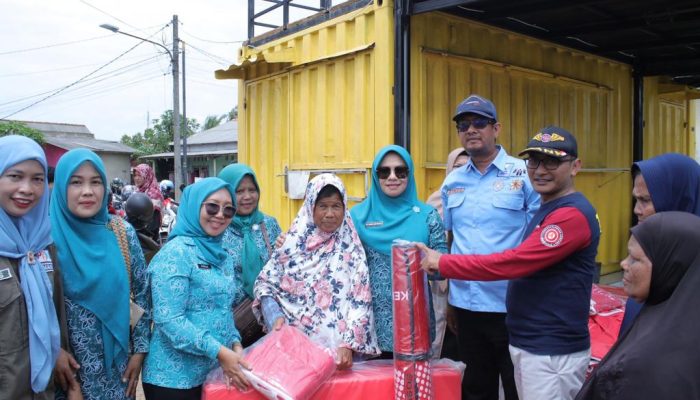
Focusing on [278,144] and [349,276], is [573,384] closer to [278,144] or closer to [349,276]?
[349,276]

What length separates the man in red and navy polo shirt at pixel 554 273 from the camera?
220 cm

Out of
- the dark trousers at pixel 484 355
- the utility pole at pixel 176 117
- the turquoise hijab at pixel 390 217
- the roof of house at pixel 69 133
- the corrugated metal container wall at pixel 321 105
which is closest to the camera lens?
the turquoise hijab at pixel 390 217

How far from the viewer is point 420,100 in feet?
14.2

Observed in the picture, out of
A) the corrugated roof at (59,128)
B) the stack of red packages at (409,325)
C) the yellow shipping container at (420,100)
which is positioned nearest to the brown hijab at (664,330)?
the stack of red packages at (409,325)

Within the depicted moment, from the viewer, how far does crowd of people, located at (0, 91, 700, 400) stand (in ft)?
5.14

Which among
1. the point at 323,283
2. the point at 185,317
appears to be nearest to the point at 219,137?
the point at 323,283

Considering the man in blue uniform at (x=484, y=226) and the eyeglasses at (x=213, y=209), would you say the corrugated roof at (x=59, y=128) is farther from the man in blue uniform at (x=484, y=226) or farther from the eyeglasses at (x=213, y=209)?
the man in blue uniform at (x=484, y=226)

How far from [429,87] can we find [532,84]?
1.44 metres

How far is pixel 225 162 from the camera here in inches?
920

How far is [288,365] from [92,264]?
2.92 feet

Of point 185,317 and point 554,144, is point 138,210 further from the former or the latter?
point 554,144

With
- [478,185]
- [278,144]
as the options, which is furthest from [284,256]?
[278,144]

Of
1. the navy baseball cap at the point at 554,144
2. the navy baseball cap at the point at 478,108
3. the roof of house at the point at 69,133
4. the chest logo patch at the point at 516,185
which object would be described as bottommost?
the chest logo patch at the point at 516,185

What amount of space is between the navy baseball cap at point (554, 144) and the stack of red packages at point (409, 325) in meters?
0.68
